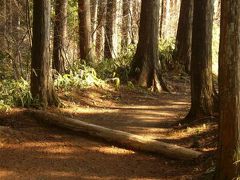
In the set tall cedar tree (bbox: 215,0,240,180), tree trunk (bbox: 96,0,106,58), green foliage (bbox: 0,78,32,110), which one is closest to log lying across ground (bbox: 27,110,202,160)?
green foliage (bbox: 0,78,32,110)

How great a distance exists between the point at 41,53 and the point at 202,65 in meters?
3.73

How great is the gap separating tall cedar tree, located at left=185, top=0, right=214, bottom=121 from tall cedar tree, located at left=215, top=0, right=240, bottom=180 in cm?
388

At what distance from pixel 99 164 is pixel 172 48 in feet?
38.6

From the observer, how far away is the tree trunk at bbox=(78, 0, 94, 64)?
16.5 m

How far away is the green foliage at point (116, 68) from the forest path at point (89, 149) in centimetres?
338

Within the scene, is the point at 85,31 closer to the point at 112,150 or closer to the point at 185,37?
the point at 185,37

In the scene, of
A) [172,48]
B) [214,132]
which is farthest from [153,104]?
[172,48]

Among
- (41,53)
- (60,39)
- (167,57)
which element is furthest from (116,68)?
(41,53)

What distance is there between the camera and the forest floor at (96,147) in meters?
7.50

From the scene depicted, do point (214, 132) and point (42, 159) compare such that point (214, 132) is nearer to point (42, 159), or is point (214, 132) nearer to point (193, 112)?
point (193, 112)

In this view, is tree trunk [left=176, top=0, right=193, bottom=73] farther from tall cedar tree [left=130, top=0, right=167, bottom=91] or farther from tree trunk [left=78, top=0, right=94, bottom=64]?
tree trunk [left=78, top=0, right=94, bottom=64]

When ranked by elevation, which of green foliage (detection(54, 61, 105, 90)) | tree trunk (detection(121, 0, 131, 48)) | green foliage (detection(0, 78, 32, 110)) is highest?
tree trunk (detection(121, 0, 131, 48))

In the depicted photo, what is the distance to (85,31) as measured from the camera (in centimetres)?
1659

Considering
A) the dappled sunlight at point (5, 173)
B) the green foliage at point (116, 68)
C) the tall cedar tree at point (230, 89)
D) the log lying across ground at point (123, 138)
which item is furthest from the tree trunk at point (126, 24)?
the tall cedar tree at point (230, 89)
